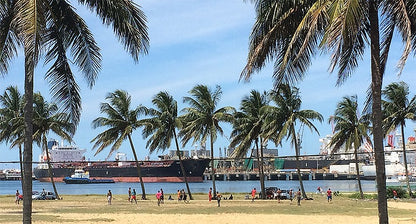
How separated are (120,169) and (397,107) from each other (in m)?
95.9

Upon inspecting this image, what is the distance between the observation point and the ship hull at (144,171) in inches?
4619

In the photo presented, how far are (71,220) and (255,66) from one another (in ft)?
52.6

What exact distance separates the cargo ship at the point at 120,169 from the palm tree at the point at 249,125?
48.0 m

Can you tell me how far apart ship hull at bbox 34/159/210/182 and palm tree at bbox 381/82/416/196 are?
6233cm

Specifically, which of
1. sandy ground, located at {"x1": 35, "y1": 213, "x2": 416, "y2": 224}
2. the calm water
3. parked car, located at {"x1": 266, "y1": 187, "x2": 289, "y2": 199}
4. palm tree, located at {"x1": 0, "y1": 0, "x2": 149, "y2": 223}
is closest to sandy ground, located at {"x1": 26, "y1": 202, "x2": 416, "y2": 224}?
sandy ground, located at {"x1": 35, "y1": 213, "x2": 416, "y2": 224}

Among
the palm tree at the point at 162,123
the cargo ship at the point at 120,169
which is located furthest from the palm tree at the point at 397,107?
the cargo ship at the point at 120,169

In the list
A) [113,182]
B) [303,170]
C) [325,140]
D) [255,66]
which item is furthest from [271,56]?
[325,140]

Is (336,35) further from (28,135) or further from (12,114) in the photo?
(12,114)

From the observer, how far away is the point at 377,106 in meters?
9.99

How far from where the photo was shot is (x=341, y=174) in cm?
15800

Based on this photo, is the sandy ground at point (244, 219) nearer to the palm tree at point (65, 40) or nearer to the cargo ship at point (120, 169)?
the palm tree at point (65, 40)

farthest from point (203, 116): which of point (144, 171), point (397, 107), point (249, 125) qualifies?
point (144, 171)

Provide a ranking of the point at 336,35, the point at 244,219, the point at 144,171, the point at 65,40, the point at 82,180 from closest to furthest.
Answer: the point at 336,35 → the point at 65,40 → the point at 244,219 → the point at 144,171 → the point at 82,180

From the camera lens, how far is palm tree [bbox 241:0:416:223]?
870cm
